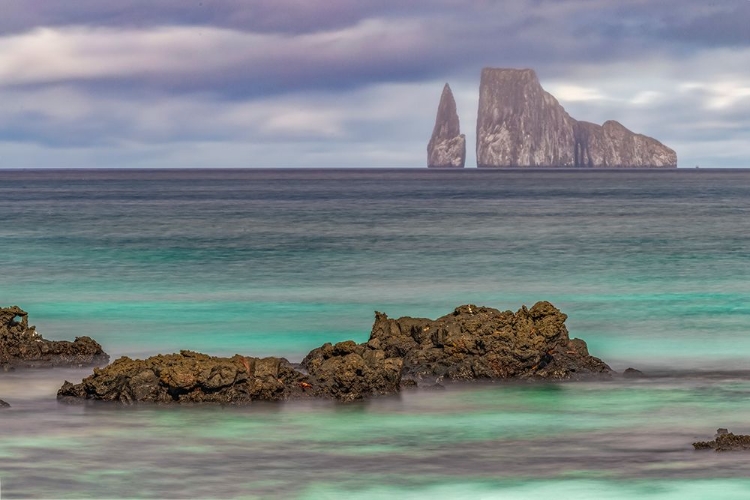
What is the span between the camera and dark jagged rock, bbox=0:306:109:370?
2436 cm

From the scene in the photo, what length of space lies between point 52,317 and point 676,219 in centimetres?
6068

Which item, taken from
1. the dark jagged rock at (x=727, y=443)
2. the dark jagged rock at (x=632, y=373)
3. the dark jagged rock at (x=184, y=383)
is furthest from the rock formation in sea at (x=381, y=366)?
the dark jagged rock at (x=727, y=443)

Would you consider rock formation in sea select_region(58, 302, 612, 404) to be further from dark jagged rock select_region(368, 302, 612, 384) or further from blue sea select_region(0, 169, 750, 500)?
blue sea select_region(0, 169, 750, 500)

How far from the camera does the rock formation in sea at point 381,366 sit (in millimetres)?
Answer: 20828

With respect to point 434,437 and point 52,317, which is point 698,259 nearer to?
point 52,317

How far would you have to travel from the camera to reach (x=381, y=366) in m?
21.5

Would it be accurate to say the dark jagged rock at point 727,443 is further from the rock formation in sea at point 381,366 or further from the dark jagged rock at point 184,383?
the dark jagged rock at point 184,383

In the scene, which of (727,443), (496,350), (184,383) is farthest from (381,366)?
(727,443)

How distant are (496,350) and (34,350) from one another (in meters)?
8.71

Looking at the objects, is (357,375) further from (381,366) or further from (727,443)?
(727,443)


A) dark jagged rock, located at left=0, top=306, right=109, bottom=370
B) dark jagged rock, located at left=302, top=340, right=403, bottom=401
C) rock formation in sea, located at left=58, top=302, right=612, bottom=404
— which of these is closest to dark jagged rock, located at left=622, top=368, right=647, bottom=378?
rock formation in sea, located at left=58, top=302, right=612, bottom=404

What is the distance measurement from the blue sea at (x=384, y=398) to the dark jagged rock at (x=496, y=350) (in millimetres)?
572

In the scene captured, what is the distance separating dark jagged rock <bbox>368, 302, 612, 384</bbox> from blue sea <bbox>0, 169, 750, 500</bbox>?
0.57 meters

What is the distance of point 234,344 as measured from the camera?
28.1m
